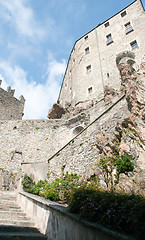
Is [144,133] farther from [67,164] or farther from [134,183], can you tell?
[67,164]

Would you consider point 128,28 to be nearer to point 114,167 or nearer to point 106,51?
point 106,51

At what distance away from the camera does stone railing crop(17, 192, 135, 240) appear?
1870 mm

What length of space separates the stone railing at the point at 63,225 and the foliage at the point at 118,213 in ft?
0.34

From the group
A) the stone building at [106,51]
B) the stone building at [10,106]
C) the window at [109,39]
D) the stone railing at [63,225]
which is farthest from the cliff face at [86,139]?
the window at [109,39]

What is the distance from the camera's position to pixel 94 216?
2174 mm

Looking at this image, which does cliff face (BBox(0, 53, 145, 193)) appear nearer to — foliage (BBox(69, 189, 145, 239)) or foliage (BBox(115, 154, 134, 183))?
foliage (BBox(115, 154, 134, 183))

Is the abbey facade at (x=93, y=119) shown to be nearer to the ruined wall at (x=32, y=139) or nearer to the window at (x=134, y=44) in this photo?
the ruined wall at (x=32, y=139)

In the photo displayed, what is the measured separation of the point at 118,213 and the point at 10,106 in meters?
22.5

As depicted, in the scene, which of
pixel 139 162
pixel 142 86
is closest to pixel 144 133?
pixel 139 162

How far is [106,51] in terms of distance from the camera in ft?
67.1

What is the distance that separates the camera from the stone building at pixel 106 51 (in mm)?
17953

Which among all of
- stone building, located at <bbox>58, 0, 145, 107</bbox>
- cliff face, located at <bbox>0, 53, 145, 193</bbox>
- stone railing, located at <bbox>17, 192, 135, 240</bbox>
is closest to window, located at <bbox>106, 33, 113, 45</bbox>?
stone building, located at <bbox>58, 0, 145, 107</bbox>

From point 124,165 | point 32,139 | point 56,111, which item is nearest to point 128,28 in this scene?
point 56,111

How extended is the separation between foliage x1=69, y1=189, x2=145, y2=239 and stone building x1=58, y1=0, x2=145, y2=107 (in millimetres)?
15582
